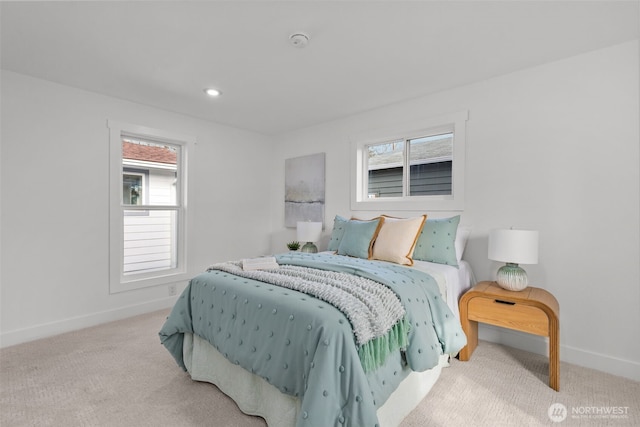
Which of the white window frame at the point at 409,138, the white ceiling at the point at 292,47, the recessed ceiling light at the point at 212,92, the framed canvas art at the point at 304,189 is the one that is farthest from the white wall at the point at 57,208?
the white window frame at the point at 409,138

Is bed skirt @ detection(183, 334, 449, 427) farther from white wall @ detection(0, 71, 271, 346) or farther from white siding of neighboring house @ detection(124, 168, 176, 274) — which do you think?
white siding of neighboring house @ detection(124, 168, 176, 274)

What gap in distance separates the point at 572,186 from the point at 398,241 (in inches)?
54.9

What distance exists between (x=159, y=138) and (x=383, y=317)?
132 inches

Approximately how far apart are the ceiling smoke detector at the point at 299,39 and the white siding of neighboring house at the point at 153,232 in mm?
2483

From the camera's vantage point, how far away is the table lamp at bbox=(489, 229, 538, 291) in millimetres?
2186

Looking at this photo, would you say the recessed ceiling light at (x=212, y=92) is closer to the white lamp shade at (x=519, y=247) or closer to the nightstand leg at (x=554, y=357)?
the white lamp shade at (x=519, y=247)

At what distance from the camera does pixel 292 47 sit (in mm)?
2234

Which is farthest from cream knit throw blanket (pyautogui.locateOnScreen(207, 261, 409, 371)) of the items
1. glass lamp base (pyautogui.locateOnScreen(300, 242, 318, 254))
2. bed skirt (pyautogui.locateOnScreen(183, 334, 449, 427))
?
glass lamp base (pyautogui.locateOnScreen(300, 242, 318, 254))

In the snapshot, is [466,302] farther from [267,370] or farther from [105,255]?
[105,255]

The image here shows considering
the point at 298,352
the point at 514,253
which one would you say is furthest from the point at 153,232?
the point at 514,253

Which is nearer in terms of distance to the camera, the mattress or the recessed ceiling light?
the mattress

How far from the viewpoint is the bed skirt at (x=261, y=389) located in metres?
1.52

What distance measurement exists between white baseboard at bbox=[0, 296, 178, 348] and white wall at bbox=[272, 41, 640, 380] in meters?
3.53

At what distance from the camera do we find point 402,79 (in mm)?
2754
